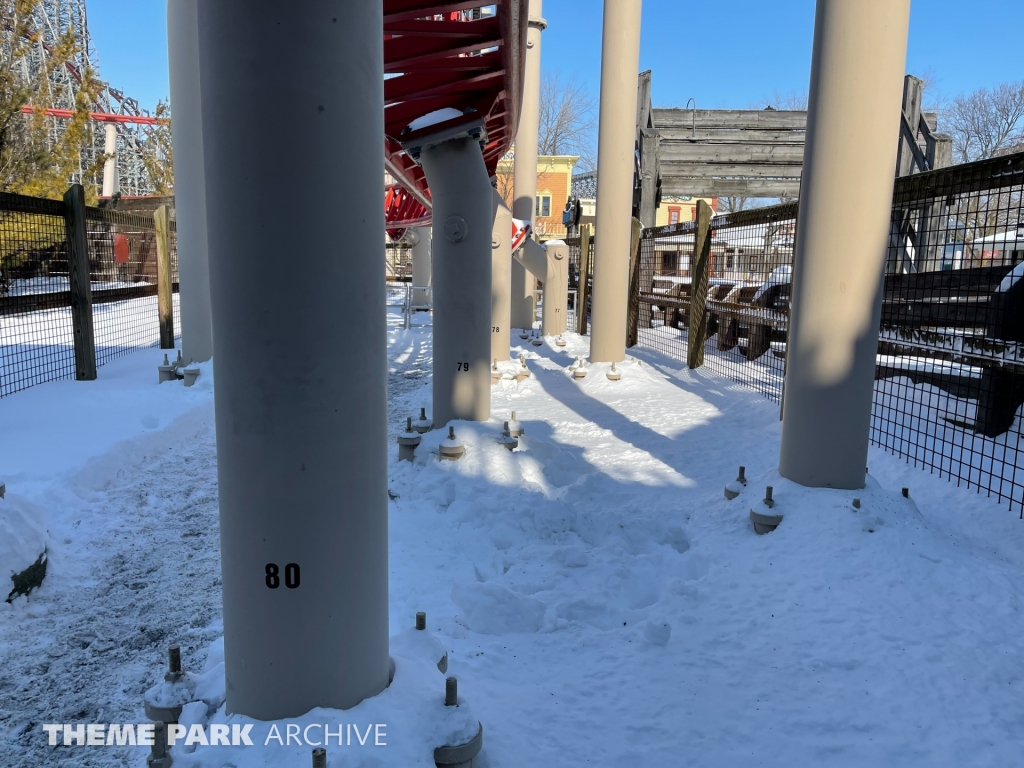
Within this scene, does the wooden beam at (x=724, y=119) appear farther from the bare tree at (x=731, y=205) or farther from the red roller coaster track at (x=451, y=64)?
the bare tree at (x=731, y=205)

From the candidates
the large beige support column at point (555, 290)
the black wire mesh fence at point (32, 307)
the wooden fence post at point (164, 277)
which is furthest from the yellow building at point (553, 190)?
the wooden fence post at point (164, 277)

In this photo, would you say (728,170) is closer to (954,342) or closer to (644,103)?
(644,103)

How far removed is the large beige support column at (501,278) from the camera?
9633 millimetres

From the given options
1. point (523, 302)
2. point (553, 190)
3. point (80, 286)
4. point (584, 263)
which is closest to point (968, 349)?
point (80, 286)

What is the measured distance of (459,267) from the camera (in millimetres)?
5645

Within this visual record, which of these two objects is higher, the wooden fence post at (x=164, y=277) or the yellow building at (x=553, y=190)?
the yellow building at (x=553, y=190)

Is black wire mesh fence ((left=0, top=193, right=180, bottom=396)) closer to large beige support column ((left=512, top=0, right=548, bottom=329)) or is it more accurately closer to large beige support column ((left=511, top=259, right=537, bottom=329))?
large beige support column ((left=512, top=0, right=548, bottom=329))

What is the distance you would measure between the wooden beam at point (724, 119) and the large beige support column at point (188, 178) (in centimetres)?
812

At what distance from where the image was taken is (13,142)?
13.8 m

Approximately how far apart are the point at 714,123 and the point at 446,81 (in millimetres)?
9359

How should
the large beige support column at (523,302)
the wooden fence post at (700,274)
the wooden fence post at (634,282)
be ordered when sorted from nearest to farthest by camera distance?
the wooden fence post at (700,274) → the wooden fence post at (634,282) → the large beige support column at (523,302)

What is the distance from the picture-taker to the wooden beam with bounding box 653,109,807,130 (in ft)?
42.1

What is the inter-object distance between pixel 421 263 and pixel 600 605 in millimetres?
18449

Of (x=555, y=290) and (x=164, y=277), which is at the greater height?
(x=164, y=277)
